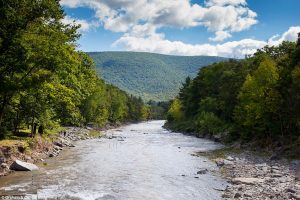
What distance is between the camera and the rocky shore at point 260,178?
2705 centimetres

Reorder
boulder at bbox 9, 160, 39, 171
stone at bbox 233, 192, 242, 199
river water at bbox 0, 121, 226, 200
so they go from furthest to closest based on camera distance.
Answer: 1. boulder at bbox 9, 160, 39, 171
2. river water at bbox 0, 121, 226, 200
3. stone at bbox 233, 192, 242, 199

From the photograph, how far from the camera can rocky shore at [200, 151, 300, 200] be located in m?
27.0

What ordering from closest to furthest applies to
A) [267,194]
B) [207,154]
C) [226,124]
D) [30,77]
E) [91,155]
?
[267,194], [30,77], [91,155], [207,154], [226,124]

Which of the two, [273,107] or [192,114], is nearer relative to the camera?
[273,107]

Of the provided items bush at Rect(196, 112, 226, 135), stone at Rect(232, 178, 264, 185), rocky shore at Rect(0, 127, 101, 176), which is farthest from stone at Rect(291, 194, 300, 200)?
bush at Rect(196, 112, 226, 135)

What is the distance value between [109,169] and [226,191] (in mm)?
14079

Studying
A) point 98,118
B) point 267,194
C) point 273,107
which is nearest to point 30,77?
point 267,194

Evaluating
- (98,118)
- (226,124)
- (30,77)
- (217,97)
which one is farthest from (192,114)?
(30,77)

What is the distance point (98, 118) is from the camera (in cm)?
12356

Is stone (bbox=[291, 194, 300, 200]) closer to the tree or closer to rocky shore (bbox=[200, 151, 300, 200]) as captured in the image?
rocky shore (bbox=[200, 151, 300, 200])

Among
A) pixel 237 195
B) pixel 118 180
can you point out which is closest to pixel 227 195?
pixel 237 195

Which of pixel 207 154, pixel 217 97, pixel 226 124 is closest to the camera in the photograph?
pixel 207 154

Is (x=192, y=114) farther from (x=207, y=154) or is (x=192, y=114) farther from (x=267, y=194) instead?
(x=267, y=194)

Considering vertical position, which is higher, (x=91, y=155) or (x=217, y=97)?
(x=217, y=97)
